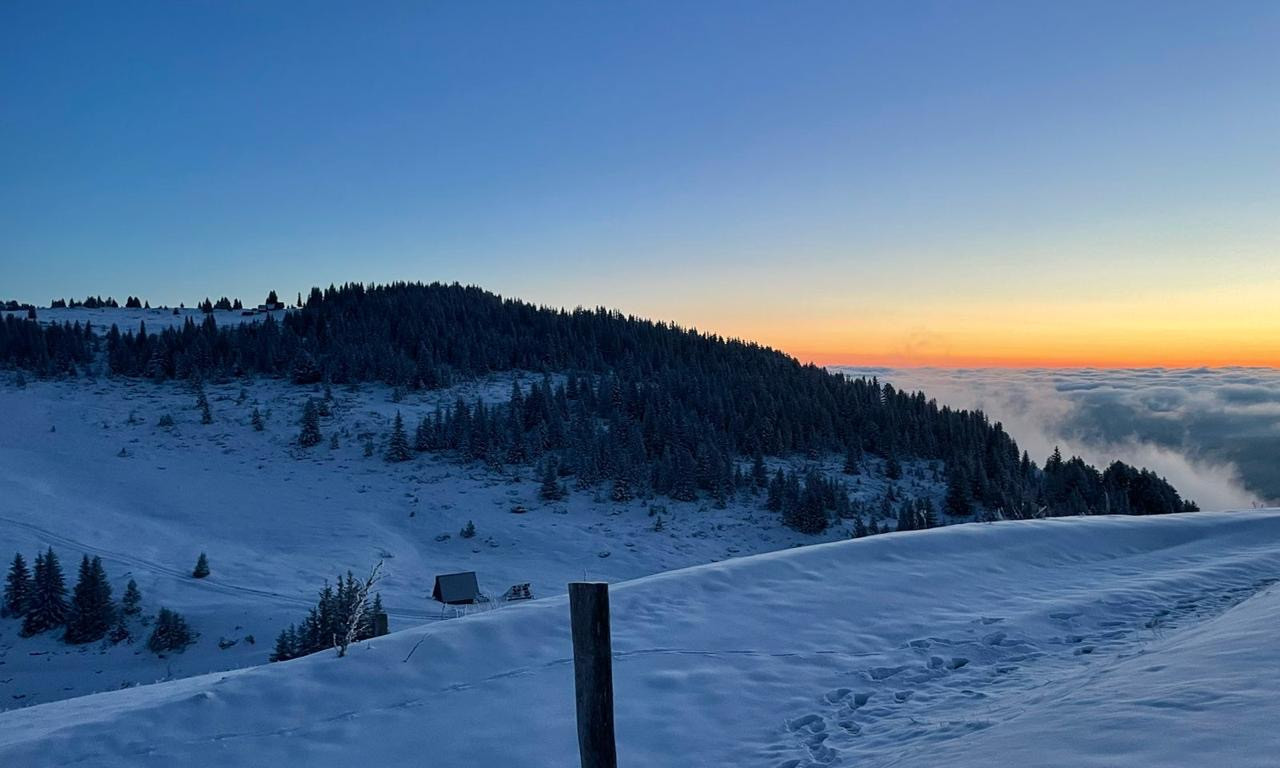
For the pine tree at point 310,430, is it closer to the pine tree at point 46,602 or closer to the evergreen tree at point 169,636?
the pine tree at point 46,602

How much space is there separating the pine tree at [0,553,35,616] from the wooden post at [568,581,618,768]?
1581 inches

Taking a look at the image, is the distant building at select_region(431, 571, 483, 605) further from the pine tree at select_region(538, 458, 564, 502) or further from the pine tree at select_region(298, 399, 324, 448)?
the pine tree at select_region(298, 399, 324, 448)

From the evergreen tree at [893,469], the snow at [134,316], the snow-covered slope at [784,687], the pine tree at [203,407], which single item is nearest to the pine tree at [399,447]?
the pine tree at [203,407]

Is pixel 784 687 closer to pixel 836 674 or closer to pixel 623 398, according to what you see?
pixel 836 674

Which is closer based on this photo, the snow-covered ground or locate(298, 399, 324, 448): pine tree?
the snow-covered ground

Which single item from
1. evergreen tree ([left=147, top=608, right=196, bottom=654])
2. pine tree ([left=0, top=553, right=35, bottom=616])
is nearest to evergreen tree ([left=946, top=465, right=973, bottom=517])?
evergreen tree ([left=147, top=608, right=196, bottom=654])

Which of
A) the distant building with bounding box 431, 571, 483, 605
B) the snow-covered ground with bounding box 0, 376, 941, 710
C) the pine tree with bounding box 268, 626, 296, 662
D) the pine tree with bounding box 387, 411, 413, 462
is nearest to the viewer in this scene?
the pine tree with bounding box 268, 626, 296, 662

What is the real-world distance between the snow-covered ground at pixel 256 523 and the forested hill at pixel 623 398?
14.0ft

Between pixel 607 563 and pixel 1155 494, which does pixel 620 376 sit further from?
pixel 1155 494

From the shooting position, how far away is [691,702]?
8.00m

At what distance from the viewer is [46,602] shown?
104ft

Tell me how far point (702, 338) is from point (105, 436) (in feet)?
256

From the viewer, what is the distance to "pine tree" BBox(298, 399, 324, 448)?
62031 mm

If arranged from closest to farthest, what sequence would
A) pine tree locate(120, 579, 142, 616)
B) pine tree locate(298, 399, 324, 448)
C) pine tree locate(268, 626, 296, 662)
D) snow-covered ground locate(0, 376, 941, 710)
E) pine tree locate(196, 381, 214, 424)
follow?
pine tree locate(268, 626, 296, 662) < snow-covered ground locate(0, 376, 941, 710) < pine tree locate(120, 579, 142, 616) < pine tree locate(298, 399, 324, 448) < pine tree locate(196, 381, 214, 424)
